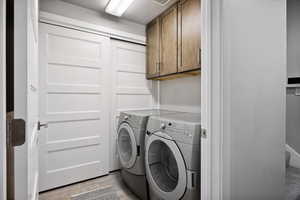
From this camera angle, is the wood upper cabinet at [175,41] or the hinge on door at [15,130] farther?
the wood upper cabinet at [175,41]

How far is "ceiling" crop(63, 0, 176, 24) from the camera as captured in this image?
72.3 inches

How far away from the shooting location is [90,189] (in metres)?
1.79

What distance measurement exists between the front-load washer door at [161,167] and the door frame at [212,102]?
0.94 ft

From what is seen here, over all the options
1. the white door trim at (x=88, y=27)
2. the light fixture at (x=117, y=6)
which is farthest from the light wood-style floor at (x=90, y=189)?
the light fixture at (x=117, y=6)

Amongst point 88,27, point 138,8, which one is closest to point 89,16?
point 88,27

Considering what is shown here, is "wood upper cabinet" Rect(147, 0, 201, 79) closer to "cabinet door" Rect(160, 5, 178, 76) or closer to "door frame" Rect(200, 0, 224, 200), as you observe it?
"cabinet door" Rect(160, 5, 178, 76)

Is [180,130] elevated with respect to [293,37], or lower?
lower

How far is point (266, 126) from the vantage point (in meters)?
1.19

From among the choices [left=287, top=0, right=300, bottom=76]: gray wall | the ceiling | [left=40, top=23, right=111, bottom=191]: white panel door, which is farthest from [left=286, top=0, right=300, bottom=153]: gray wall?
[left=40, top=23, right=111, bottom=191]: white panel door

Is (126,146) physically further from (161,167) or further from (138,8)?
(138,8)

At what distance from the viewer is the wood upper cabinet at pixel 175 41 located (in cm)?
162

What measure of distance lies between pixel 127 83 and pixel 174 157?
1473 millimetres

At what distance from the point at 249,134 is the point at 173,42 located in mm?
1361

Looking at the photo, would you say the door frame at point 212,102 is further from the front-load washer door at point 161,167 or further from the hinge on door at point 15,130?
the hinge on door at point 15,130
